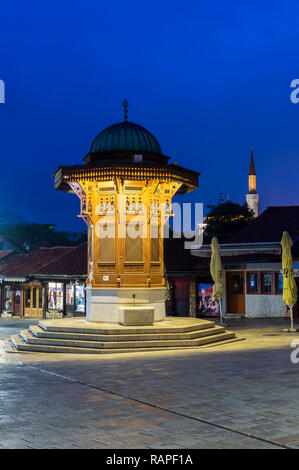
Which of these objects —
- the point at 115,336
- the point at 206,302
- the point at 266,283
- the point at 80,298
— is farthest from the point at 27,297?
the point at 115,336

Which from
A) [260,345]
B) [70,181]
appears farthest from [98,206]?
[260,345]

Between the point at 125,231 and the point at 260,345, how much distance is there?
19.0 feet

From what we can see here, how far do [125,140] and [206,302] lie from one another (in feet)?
46.1

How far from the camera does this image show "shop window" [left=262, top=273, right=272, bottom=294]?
25.9m

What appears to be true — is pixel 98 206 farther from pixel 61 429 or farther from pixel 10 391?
pixel 61 429

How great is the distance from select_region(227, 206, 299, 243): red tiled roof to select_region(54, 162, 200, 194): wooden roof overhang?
10406 mm

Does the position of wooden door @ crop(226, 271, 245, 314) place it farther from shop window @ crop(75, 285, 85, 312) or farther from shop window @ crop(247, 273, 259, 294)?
shop window @ crop(75, 285, 85, 312)

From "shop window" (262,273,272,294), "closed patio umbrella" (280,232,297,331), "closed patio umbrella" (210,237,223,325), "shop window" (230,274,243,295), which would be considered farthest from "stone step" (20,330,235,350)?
"shop window" (230,274,243,295)

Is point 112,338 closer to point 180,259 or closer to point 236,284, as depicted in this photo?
point 236,284

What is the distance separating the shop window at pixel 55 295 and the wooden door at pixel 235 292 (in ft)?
38.6

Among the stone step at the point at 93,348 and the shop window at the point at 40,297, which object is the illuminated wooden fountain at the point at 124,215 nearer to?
the stone step at the point at 93,348

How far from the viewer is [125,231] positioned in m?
18.0

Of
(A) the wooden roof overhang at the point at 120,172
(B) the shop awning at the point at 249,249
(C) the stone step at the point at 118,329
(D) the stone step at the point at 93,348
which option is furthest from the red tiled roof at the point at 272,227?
(D) the stone step at the point at 93,348

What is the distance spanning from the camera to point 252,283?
26469 millimetres
